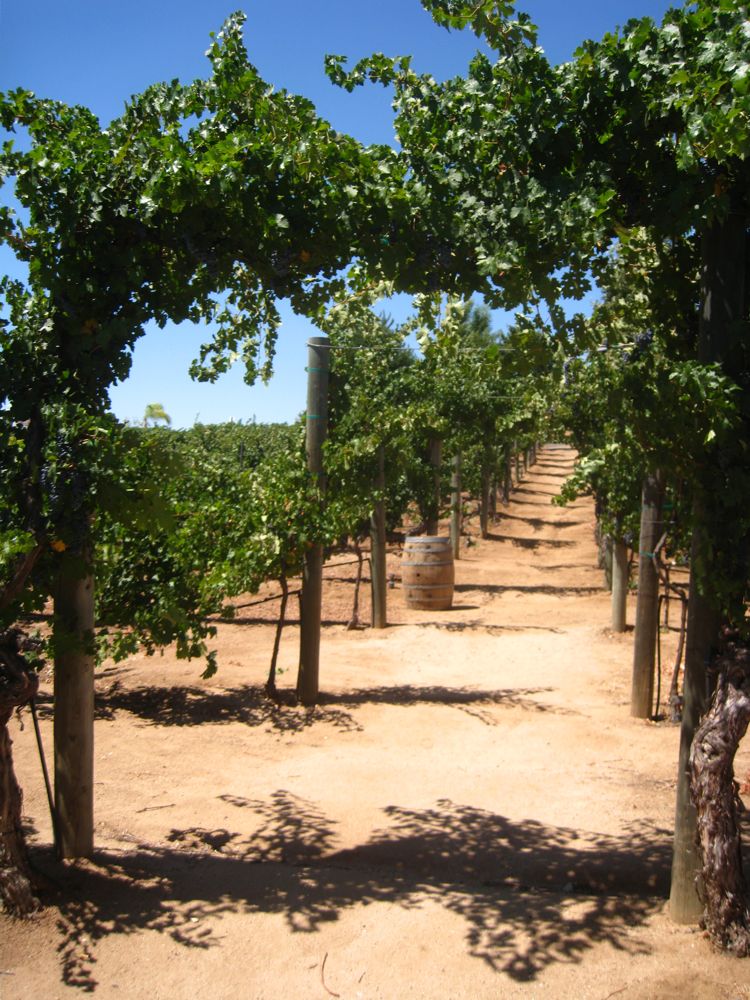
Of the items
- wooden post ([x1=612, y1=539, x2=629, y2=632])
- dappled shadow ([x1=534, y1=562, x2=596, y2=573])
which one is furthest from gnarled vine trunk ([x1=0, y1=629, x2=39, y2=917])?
dappled shadow ([x1=534, y1=562, x2=596, y2=573])

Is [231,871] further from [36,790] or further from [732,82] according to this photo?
[732,82]

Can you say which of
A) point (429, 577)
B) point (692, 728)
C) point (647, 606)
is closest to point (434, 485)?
point (429, 577)

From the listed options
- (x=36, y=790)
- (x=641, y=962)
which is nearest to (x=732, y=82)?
(x=641, y=962)

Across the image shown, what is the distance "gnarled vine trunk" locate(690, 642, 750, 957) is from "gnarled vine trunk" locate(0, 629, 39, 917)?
285cm

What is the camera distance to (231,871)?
4.71 m

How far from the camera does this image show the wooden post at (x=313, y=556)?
30.3 feet

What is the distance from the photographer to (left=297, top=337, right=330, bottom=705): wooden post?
9250 millimetres

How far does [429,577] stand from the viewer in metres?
15.6

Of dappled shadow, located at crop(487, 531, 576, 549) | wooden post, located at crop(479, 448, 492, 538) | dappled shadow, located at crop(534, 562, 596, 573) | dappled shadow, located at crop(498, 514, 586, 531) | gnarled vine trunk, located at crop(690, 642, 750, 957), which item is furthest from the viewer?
dappled shadow, located at crop(498, 514, 586, 531)

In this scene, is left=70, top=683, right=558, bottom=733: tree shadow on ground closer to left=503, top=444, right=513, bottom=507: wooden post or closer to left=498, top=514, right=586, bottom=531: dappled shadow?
left=503, top=444, right=513, bottom=507: wooden post

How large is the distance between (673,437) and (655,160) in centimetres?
123

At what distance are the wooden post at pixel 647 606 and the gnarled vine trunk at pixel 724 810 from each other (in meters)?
4.78

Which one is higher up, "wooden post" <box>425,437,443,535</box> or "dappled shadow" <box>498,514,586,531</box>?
"wooden post" <box>425,437,443,535</box>

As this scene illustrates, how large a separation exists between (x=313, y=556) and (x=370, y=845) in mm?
4324
